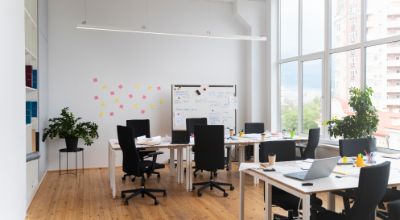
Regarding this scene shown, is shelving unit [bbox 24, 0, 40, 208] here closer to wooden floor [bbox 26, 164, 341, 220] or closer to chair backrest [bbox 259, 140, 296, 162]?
wooden floor [bbox 26, 164, 341, 220]

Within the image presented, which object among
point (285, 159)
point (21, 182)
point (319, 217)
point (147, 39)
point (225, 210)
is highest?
point (147, 39)

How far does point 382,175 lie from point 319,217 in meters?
0.60

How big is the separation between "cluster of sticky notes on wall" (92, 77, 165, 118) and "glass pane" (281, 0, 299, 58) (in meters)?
3.12

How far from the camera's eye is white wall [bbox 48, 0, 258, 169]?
684 cm

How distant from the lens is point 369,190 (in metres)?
2.33

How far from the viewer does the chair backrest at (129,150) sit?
441 centimetres

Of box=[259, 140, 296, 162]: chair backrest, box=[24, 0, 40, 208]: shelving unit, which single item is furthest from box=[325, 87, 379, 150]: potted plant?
box=[24, 0, 40, 208]: shelving unit

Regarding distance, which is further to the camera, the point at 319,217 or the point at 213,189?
the point at 213,189

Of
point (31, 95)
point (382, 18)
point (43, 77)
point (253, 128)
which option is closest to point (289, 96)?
point (253, 128)

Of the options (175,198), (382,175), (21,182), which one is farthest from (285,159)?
(21,182)

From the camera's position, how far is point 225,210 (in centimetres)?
435

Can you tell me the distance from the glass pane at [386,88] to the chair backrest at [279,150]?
2251 millimetres

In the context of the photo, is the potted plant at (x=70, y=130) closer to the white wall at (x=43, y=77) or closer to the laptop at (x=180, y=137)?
the white wall at (x=43, y=77)

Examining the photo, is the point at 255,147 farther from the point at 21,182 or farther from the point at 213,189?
the point at 21,182
